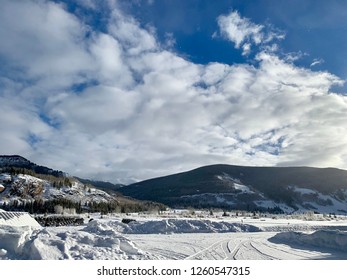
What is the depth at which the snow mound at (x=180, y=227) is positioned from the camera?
144 ft

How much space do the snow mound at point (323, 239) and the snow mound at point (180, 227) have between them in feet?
51.6

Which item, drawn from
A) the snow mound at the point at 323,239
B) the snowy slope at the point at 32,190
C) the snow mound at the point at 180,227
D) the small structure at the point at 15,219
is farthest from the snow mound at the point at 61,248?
the snowy slope at the point at 32,190

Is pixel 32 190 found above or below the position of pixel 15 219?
Answer: above

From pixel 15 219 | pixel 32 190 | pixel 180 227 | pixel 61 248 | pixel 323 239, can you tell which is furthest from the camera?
pixel 32 190

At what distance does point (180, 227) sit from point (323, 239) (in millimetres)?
21537

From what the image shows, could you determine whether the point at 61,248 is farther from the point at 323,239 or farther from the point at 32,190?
the point at 32,190

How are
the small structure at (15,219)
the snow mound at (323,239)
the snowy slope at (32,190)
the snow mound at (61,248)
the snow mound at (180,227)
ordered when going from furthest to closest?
the snowy slope at (32,190) → the snow mound at (180,227) → the small structure at (15,219) → the snow mound at (323,239) → the snow mound at (61,248)

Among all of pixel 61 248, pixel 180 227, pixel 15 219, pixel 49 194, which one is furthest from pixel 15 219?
pixel 49 194

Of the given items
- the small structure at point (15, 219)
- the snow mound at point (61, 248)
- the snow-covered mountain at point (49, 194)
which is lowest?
the snow mound at point (61, 248)

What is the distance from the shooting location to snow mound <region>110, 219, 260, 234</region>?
43812mm

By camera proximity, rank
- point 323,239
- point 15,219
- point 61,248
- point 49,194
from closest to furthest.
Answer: point 61,248 → point 323,239 → point 15,219 → point 49,194

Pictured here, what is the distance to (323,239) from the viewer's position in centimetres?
2694

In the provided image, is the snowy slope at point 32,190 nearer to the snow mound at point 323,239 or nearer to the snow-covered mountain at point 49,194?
the snow-covered mountain at point 49,194
